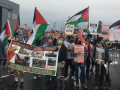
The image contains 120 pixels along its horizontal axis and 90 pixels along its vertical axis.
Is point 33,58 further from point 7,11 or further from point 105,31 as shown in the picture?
point 7,11

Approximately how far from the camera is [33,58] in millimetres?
4480

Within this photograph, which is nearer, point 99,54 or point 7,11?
point 99,54

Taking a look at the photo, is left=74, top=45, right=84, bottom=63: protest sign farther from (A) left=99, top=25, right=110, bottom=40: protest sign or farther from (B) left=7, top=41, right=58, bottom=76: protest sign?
(A) left=99, top=25, right=110, bottom=40: protest sign

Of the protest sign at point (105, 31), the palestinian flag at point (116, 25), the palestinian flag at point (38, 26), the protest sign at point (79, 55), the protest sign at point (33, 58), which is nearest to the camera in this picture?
the protest sign at point (33, 58)

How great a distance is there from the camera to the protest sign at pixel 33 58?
173 inches

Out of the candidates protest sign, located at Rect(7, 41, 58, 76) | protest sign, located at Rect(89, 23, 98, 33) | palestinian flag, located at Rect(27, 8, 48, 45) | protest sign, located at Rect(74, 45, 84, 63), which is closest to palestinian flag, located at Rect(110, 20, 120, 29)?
protest sign, located at Rect(89, 23, 98, 33)

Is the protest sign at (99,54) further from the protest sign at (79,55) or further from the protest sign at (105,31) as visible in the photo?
the protest sign at (105,31)

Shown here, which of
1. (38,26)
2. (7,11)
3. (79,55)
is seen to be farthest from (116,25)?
(7,11)

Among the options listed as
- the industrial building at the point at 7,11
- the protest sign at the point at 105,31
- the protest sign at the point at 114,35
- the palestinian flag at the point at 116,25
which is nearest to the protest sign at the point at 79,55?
the protest sign at the point at 114,35

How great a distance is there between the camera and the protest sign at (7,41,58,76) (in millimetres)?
4383

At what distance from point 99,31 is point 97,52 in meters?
2.15

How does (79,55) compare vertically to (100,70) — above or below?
above

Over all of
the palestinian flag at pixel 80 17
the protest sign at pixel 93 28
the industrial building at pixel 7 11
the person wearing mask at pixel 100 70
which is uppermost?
the industrial building at pixel 7 11

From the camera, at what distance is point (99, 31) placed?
6.77 metres
